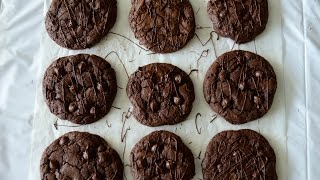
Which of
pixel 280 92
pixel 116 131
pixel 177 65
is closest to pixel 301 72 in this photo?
pixel 280 92

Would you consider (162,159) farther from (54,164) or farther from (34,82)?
(34,82)

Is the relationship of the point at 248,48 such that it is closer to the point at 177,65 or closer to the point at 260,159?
the point at 177,65

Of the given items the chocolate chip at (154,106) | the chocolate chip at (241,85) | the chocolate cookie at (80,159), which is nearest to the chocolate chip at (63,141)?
the chocolate cookie at (80,159)

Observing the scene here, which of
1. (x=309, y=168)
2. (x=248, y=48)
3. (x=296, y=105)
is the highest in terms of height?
(x=248, y=48)

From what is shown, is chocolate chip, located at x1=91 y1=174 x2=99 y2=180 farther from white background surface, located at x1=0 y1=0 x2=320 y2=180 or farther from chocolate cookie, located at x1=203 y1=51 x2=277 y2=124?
chocolate cookie, located at x1=203 y1=51 x2=277 y2=124

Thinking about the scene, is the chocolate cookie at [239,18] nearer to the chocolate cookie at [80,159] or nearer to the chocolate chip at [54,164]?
the chocolate cookie at [80,159]

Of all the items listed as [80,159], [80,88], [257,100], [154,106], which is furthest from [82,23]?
[257,100]
